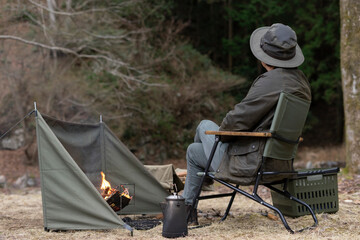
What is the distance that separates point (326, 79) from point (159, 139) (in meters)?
5.93

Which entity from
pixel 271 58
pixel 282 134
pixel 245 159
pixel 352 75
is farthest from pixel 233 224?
pixel 352 75

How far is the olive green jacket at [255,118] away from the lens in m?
3.18

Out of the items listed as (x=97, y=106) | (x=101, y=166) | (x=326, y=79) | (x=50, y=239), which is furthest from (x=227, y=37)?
(x=50, y=239)

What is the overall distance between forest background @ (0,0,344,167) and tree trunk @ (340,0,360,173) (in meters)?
1.68

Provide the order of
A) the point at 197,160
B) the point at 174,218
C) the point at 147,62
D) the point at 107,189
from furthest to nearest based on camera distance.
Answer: the point at 147,62 < the point at 107,189 < the point at 197,160 < the point at 174,218

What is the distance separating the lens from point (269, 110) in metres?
3.20

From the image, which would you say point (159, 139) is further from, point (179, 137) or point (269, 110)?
point (269, 110)

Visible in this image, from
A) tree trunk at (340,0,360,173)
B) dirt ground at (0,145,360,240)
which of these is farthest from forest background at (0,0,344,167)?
dirt ground at (0,145,360,240)

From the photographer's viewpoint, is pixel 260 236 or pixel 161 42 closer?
pixel 260 236

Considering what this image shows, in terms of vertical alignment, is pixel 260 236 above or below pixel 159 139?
above

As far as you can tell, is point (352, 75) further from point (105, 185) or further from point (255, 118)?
point (105, 185)

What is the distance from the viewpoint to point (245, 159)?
3258 millimetres

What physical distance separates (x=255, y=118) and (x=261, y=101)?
119 mm

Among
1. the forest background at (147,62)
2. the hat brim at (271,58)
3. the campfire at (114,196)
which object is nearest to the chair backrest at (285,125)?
the hat brim at (271,58)
